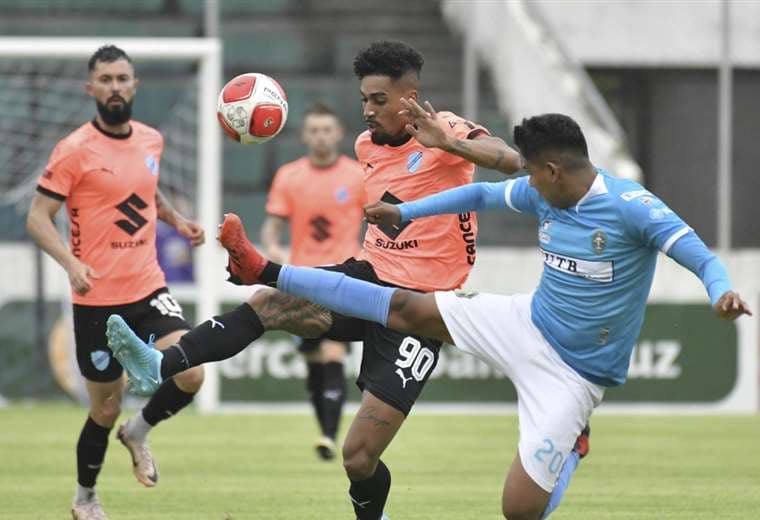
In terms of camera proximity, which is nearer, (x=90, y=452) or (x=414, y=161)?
(x=414, y=161)

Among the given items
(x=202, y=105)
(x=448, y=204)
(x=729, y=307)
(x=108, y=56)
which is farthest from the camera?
(x=202, y=105)

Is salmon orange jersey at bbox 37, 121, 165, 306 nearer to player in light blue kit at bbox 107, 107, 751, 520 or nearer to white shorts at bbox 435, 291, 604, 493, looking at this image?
player in light blue kit at bbox 107, 107, 751, 520

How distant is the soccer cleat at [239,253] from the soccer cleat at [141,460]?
2070 mm

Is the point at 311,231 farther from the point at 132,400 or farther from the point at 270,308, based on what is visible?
the point at 270,308

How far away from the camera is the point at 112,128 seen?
9.20 meters

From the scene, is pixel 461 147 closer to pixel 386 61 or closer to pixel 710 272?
pixel 386 61

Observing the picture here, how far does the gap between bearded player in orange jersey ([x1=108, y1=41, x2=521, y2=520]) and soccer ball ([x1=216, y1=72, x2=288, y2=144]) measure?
1.47 ft

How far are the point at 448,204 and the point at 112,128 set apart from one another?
2641 mm

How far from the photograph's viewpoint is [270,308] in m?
7.49

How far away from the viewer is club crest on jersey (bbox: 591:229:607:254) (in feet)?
22.2

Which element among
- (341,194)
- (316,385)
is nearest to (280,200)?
(341,194)

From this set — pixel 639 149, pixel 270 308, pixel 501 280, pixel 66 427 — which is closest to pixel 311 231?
pixel 66 427

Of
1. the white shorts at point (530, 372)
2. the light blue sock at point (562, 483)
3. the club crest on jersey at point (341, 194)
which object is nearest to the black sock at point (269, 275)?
the white shorts at point (530, 372)

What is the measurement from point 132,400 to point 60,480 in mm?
5489
